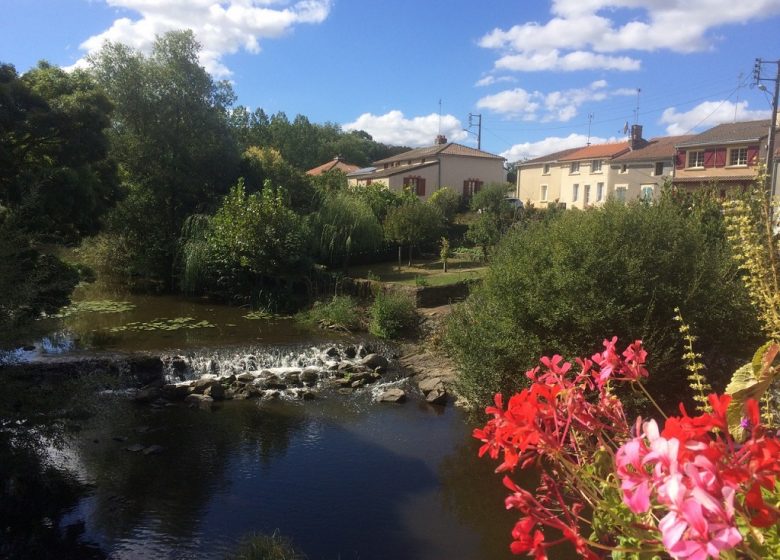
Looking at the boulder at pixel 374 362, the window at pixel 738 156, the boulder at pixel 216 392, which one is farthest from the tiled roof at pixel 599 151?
the boulder at pixel 216 392

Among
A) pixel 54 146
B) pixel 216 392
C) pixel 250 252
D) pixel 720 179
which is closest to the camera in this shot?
pixel 54 146

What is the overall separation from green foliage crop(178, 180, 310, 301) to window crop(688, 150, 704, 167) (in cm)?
2687

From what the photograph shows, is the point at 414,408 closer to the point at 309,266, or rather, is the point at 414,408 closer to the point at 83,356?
the point at 83,356

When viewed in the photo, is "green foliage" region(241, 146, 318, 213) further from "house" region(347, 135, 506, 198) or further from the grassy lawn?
"house" region(347, 135, 506, 198)

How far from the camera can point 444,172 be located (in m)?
42.2

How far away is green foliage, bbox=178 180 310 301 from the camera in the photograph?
68.5 feet

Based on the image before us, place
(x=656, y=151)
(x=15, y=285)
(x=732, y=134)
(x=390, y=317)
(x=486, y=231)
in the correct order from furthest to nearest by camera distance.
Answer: (x=656, y=151)
(x=732, y=134)
(x=486, y=231)
(x=390, y=317)
(x=15, y=285)

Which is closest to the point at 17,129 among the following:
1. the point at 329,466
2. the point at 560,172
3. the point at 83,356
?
the point at 83,356

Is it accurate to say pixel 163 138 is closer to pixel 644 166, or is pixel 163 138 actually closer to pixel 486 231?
pixel 486 231

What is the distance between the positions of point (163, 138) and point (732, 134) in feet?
105

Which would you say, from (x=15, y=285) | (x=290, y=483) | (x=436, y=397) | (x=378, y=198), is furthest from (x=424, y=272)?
(x=15, y=285)

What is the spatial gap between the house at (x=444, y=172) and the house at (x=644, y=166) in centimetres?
910

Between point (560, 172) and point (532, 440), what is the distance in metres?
47.2

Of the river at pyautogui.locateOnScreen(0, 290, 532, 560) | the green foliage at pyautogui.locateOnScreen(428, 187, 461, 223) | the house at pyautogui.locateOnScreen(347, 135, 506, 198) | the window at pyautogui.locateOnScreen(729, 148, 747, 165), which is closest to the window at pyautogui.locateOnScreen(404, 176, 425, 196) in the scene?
the house at pyautogui.locateOnScreen(347, 135, 506, 198)
